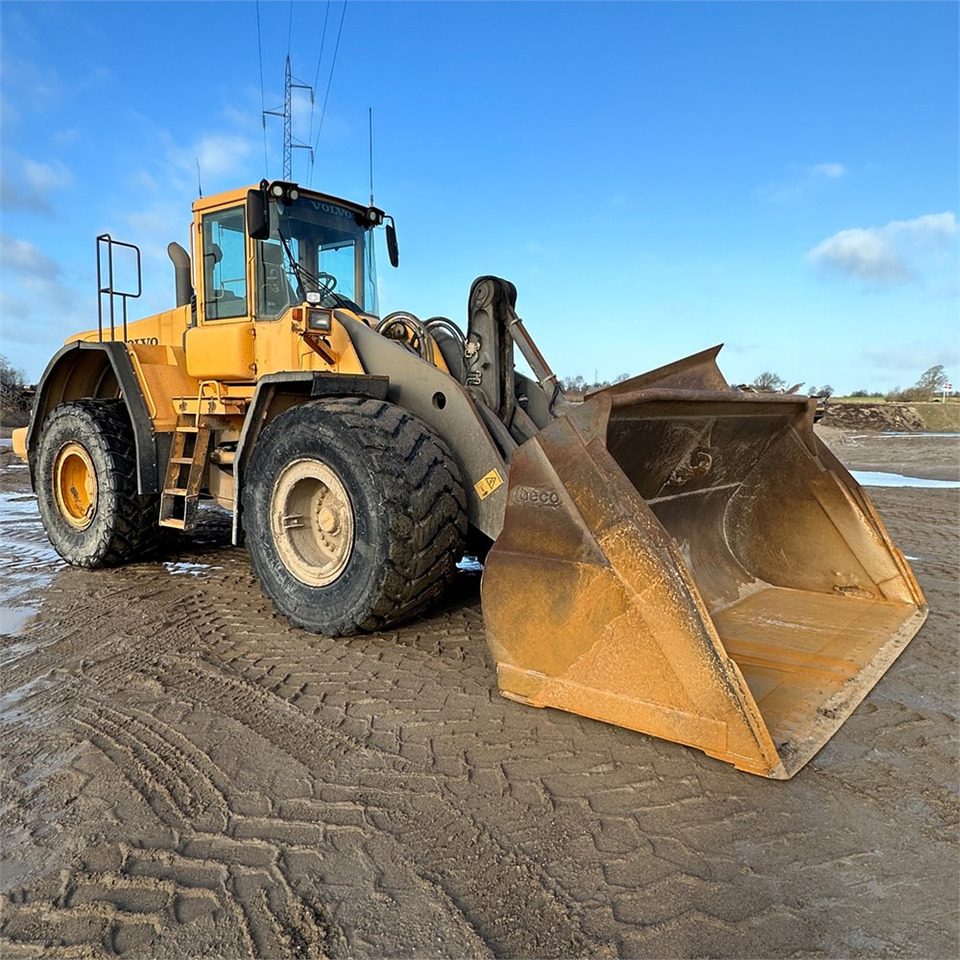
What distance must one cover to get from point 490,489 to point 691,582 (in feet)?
5.17

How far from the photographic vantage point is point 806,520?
14.9ft

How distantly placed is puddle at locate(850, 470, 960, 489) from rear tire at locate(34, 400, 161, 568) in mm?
10375

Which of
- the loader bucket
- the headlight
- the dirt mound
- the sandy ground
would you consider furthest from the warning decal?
the dirt mound

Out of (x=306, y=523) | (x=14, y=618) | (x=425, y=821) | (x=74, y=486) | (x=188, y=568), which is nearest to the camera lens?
(x=425, y=821)

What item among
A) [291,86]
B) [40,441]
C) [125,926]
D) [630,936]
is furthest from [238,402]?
[630,936]

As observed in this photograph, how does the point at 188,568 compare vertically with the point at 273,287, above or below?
below

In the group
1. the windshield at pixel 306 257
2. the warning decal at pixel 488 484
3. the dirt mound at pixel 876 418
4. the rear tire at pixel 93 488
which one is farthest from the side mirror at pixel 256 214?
the dirt mound at pixel 876 418

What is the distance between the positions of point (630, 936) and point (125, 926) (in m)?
1.33

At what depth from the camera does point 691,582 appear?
2.69m

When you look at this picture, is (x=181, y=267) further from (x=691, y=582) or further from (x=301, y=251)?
(x=691, y=582)

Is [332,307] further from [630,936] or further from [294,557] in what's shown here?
[630,936]

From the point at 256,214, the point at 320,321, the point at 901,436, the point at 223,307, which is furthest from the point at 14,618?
the point at 901,436

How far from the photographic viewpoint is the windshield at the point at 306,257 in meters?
5.09

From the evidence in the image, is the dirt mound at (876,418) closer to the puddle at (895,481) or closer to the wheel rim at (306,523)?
the puddle at (895,481)
